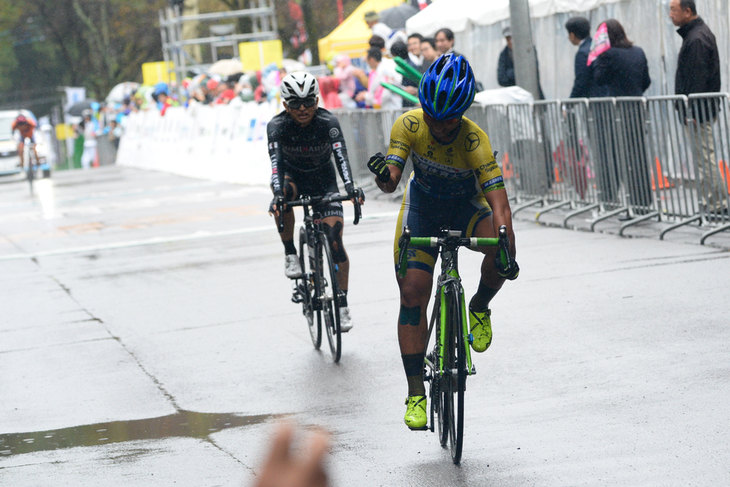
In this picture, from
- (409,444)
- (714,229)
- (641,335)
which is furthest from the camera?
(714,229)

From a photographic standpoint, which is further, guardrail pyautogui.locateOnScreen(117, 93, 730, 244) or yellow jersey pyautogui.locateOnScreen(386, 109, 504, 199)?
guardrail pyautogui.locateOnScreen(117, 93, 730, 244)

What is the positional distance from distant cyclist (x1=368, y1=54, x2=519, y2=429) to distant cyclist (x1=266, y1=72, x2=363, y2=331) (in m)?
1.85

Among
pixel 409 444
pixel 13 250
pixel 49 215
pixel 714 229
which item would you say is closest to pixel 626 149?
pixel 714 229

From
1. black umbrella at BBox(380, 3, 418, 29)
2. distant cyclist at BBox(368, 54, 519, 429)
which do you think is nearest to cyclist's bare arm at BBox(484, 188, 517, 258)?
distant cyclist at BBox(368, 54, 519, 429)

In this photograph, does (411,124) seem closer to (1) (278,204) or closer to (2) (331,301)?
(1) (278,204)

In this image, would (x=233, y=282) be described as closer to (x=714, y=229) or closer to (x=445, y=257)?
(x=714, y=229)

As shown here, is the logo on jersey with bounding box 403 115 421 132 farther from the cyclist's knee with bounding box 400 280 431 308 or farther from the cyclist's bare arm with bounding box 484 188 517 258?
the cyclist's knee with bounding box 400 280 431 308

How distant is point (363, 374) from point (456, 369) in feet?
6.88

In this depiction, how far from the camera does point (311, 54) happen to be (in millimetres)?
46500

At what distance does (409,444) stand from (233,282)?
5844mm

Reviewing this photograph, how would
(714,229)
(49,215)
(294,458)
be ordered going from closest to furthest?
1. (294,458)
2. (714,229)
3. (49,215)

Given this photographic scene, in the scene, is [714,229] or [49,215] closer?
[714,229]

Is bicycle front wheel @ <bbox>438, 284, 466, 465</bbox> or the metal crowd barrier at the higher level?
the metal crowd barrier

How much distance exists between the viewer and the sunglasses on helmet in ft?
24.2
